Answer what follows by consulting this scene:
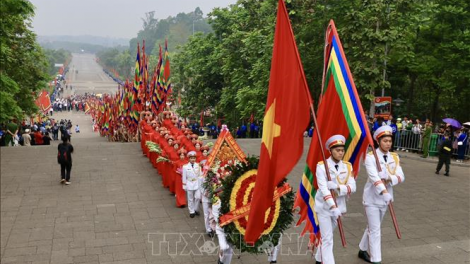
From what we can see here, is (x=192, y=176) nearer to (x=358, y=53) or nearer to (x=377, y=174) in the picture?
(x=377, y=174)

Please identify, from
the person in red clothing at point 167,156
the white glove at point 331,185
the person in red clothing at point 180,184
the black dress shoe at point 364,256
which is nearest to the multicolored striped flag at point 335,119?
the white glove at point 331,185

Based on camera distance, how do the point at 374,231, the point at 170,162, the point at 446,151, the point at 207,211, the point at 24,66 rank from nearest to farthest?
the point at 374,231
the point at 207,211
the point at 170,162
the point at 446,151
the point at 24,66

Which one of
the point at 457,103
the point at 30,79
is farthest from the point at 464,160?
the point at 30,79

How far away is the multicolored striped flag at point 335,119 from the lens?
6.27 m

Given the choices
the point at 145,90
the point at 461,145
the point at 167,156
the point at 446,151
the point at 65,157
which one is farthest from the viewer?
the point at 145,90

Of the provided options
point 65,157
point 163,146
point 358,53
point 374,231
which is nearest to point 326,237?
point 374,231

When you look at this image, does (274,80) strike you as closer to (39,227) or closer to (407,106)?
(39,227)

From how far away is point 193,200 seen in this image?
9.24 meters

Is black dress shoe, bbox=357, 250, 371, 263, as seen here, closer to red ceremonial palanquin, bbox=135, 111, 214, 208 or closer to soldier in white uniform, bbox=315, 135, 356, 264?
soldier in white uniform, bbox=315, 135, 356, 264

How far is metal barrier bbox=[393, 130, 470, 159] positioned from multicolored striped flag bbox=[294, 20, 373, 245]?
36.0ft

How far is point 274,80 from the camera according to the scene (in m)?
5.13

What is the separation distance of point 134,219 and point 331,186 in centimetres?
487

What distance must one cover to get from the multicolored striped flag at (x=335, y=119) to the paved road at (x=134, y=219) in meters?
1.17

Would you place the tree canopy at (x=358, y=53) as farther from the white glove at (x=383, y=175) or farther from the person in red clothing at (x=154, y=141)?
the white glove at (x=383, y=175)
